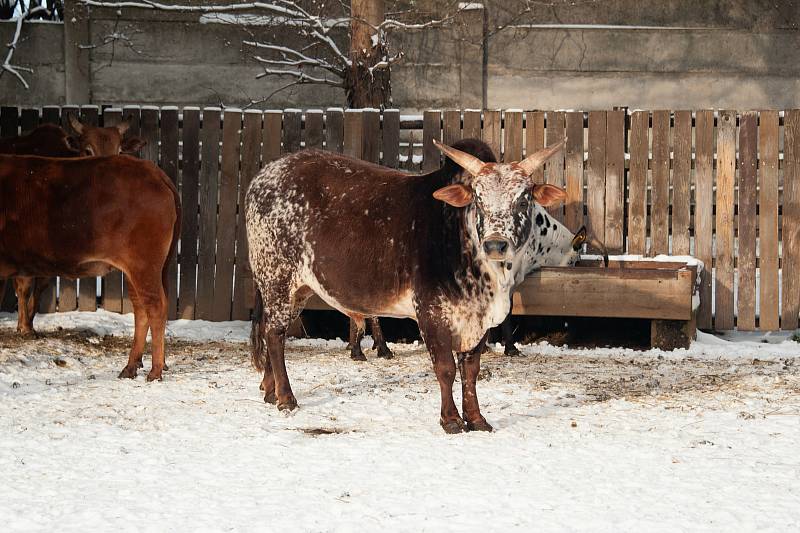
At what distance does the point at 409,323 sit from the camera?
10797 mm

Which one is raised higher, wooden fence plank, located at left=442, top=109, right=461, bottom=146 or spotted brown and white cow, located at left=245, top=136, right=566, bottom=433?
wooden fence plank, located at left=442, top=109, right=461, bottom=146

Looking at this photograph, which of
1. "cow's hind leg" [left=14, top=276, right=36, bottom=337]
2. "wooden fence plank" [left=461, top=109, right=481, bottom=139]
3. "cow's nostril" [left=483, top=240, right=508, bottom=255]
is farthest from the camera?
"wooden fence plank" [left=461, top=109, right=481, bottom=139]

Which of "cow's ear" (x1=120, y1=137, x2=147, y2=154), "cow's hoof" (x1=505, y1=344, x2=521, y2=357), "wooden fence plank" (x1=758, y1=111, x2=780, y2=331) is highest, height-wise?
"cow's ear" (x1=120, y1=137, x2=147, y2=154)

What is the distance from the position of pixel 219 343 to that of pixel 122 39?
31.9 ft

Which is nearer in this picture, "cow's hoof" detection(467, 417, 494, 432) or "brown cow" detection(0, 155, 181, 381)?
"cow's hoof" detection(467, 417, 494, 432)

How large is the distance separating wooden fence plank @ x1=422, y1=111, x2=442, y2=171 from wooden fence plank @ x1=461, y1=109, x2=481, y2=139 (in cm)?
27

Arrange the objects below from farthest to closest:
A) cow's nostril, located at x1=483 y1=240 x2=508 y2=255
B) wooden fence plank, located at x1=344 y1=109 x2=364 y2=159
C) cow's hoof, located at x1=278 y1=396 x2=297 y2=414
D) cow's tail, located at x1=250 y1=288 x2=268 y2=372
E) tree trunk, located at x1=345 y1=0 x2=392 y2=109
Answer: tree trunk, located at x1=345 y1=0 x2=392 y2=109
wooden fence plank, located at x1=344 y1=109 x2=364 y2=159
cow's tail, located at x1=250 y1=288 x2=268 y2=372
cow's hoof, located at x1=278 y1=396 x2=297 y2=414
cow's nostril, located at x1=483 y1=240 x2=508 y2=255

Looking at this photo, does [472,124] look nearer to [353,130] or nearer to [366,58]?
[353,130]

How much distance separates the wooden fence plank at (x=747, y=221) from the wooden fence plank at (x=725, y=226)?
0.08 metres

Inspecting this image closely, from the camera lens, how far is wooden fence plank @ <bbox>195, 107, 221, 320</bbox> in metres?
11.3

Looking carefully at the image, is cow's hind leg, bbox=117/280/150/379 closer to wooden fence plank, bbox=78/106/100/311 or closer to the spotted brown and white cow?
the spotted brown and white cow

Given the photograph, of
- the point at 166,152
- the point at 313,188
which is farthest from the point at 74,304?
the point at 313,188

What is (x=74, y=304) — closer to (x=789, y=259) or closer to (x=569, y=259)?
(x=569, y=259)

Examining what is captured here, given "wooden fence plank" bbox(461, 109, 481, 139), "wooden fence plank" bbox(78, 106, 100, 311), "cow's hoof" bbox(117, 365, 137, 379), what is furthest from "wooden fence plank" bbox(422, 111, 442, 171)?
"cow's hoof" bbox(117, 365, 137, 379)
